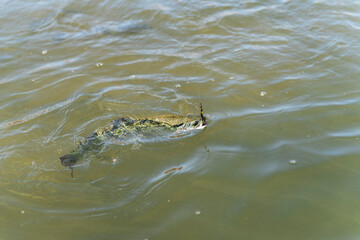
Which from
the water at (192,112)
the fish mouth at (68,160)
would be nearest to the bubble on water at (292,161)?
the water at (192,112)

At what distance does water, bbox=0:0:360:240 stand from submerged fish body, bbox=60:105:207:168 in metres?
0.17

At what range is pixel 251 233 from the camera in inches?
114

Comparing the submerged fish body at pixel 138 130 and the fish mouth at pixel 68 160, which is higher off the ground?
the submerged fish body at pixel 138 130

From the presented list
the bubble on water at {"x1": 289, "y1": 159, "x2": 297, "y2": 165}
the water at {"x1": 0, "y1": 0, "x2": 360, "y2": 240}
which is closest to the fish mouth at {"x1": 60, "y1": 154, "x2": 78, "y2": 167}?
the water at {"x1": 0, "y1": 0, "x2": 360, "y2": 240}

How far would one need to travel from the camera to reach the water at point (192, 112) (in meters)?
3.11

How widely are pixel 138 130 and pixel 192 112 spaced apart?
3.09 feet

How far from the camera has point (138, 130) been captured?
4.09 metres

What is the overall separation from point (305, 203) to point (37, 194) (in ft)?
9.99

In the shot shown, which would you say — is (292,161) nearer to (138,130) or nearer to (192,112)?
(192,112)

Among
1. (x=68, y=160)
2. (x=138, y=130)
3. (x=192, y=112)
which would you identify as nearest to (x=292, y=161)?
(x=192, y=112)

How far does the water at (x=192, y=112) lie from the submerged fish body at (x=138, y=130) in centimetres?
17

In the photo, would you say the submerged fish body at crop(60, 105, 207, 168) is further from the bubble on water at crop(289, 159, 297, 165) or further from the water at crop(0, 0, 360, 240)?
the bubble on water at crop(289, 159, 297, 165)

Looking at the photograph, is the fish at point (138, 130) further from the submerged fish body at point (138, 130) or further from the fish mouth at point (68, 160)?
the fish mouth at point (68, 160)

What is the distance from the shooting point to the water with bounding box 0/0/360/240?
3107 mm
